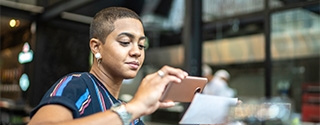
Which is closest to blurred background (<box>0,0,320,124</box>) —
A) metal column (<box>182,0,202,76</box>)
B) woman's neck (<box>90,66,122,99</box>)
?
metal column (<box>182,0,202,76</box>)

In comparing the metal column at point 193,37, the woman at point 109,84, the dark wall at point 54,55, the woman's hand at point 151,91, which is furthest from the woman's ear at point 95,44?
the dark wall at point 54,55

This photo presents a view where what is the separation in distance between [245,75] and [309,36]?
1.50 metres

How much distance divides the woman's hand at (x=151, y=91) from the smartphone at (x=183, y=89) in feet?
0.07

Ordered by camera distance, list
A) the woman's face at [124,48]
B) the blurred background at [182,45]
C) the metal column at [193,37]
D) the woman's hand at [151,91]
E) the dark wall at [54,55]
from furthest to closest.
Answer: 1. the dark wall at [54,55]
2. the blurred background at [182,45]
3. the metal column at [193,37]
4. the woman's face at [124,48]
5. the woman's hand at [151,91]

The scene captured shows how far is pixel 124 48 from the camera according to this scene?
918mm

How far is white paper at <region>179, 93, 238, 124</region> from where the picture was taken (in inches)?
31.6

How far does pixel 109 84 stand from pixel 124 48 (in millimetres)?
147

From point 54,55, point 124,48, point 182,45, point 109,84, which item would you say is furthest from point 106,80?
point 182,45

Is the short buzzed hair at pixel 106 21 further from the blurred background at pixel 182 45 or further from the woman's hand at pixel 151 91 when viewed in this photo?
the blurred background at pixel 182 45

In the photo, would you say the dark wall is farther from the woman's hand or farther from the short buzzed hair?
the woman's hand

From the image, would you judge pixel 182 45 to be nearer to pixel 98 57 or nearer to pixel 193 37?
pixel 193 37

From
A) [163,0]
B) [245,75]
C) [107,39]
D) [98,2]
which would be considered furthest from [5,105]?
[245,75]

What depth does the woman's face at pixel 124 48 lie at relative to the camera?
0.92m

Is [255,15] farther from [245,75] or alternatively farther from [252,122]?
[245,75]
